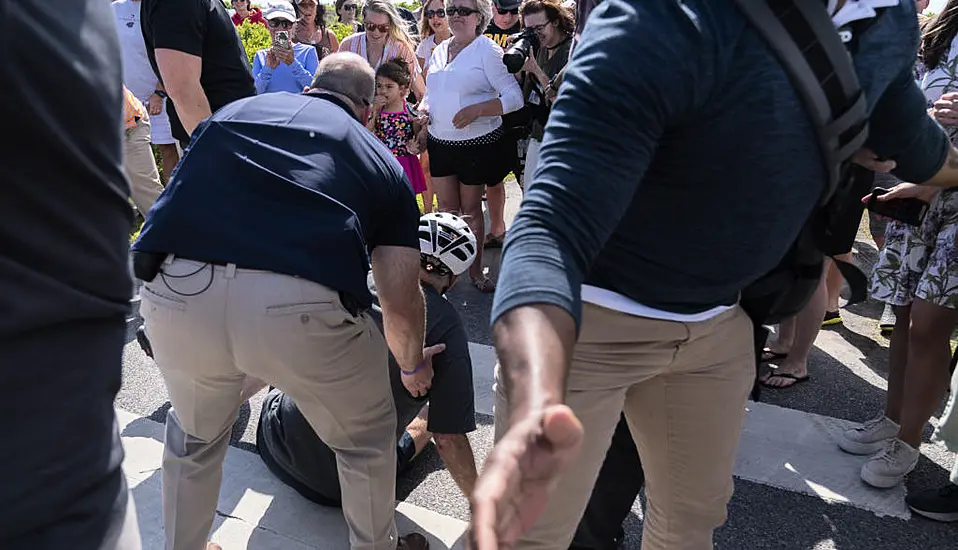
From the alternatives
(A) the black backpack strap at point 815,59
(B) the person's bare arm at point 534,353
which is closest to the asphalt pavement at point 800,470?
(A) the black backpack strap at point 815,59

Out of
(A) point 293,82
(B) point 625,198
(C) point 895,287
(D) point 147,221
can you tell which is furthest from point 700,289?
(A) point 293,82

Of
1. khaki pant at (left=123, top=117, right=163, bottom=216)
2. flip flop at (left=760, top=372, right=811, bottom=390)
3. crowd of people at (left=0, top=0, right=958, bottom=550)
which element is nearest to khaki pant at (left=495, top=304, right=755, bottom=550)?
crowd of people at (left=0, top=0, right=958, bottom=550)

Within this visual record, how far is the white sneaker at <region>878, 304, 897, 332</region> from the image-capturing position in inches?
174

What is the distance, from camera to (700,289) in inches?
59.3

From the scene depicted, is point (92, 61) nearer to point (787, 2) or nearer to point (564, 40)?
point (787, 2)

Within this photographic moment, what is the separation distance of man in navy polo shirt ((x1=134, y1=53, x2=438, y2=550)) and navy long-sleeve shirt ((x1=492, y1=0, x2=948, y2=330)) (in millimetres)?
885

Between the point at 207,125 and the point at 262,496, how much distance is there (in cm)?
155

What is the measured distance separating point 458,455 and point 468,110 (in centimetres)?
263

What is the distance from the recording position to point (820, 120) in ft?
4.25

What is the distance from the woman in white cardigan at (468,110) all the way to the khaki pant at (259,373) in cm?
271

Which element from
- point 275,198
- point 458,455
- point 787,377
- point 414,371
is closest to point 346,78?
point 275,198

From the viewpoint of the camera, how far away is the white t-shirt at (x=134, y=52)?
531cm

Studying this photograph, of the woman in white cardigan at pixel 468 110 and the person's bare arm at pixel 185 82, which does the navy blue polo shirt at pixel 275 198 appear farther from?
the woman in white cardigan at pixel 468 110

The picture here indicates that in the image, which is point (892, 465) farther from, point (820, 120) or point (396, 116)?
point (396, 116)
